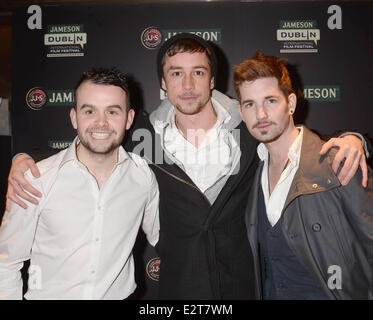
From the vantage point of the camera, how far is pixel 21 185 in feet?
4.99

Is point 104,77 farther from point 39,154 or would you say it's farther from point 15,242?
point 15,242

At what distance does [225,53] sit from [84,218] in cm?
206

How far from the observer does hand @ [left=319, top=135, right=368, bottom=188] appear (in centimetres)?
147

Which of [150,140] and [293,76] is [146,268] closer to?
[150,140]

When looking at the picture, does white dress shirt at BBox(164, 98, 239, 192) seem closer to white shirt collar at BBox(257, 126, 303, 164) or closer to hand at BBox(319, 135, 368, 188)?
white shirt collar at BBox(257, 126, 303, 164)

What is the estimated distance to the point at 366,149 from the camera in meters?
1.70

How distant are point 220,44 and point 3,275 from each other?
250 centimetres

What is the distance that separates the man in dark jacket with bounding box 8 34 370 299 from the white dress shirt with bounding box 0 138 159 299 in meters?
0.27

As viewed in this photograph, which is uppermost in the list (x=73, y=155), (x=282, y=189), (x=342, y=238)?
(x=73, y=155)

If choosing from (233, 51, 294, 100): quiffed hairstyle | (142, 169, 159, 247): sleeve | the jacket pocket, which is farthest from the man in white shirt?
the jacket pocket

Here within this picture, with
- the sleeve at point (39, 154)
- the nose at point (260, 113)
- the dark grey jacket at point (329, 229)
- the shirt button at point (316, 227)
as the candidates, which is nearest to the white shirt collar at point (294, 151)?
the dark grey jacket at point (329, 229)

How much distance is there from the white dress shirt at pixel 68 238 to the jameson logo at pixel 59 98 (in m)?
1.36

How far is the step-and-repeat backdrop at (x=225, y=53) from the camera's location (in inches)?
110

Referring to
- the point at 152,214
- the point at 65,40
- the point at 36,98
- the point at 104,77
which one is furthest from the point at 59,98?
the point at 152,214
